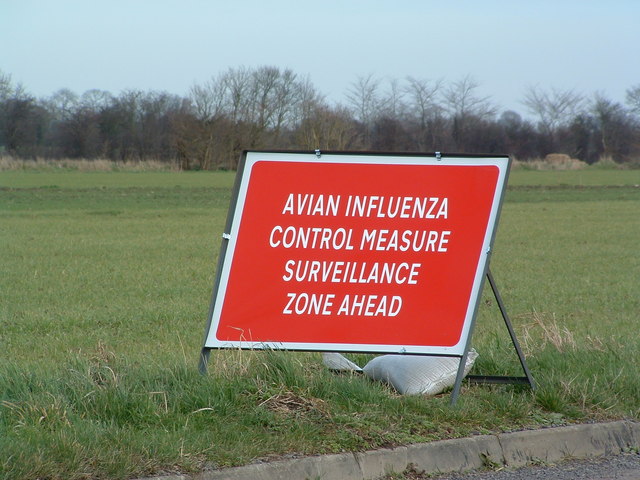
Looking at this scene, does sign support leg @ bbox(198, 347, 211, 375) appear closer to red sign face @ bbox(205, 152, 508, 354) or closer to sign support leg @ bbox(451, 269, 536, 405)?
red sign face @ bbox(205, 152, 508, 354)

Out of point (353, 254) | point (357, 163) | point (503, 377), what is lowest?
point (503, 377)

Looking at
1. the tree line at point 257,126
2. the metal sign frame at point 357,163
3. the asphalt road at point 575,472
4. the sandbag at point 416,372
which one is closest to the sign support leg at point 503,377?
the metal sign frame at point 357,163

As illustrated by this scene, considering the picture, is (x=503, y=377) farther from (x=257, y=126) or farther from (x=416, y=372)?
(x=257, y=126)

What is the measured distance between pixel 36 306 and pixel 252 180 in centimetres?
673

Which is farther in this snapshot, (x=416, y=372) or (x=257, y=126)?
(x=257, y=126)

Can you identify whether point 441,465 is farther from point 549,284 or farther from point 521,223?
point 521,223

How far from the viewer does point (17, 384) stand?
5.02 metres

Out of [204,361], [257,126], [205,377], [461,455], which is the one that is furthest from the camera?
[257,126]

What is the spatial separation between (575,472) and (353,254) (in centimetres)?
177

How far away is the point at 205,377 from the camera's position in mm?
5262

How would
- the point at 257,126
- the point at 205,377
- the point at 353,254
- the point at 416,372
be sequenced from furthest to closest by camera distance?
the point at 257,126 < the point at 416,372 < the point at 353,254 < the point at 205,377

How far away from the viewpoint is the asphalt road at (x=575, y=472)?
4.70 meters

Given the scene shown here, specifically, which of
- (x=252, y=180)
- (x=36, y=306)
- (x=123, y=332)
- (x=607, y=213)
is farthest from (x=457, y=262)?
(x=607, y=213)

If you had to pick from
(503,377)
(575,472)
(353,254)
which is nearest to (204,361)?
(353,254)
